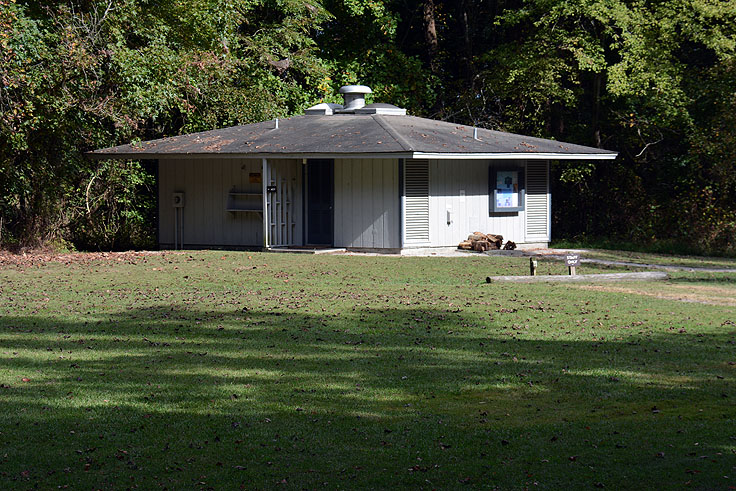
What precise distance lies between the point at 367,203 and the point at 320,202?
160 cm

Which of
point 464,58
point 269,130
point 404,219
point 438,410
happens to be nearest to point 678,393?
point 438,410

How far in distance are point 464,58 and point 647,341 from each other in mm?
25659

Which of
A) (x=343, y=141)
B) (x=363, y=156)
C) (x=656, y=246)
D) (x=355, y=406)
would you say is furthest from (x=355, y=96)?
(x=355, y=406)

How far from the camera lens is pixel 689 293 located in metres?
14.8

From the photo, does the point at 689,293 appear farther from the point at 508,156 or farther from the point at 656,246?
the point at 656,246

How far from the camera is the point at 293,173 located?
24016 mm

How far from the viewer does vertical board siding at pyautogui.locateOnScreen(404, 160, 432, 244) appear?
890 inches

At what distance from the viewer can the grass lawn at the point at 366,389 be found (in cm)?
579

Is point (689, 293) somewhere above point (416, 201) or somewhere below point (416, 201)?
below

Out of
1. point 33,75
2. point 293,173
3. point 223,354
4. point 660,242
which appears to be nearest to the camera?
point 223,354

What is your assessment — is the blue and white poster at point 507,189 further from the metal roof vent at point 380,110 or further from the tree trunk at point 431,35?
the tree trunk at point 431,35

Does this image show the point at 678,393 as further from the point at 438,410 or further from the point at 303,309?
the point at 303,309

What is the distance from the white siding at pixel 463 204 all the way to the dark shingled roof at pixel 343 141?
613 millimetres

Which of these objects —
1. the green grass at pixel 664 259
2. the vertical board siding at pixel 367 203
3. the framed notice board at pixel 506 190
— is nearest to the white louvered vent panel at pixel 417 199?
the vertical board siding at pixel 367 203
